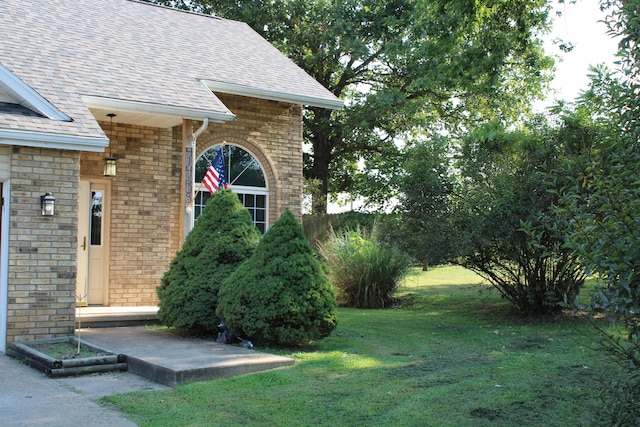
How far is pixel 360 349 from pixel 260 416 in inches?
138

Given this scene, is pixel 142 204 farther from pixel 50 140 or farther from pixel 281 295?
pixel 281 295

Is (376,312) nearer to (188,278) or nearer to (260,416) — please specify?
(188,278)

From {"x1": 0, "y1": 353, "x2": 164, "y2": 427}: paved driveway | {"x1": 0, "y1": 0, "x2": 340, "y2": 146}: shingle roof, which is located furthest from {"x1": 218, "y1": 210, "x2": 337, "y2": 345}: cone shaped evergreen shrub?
{"x1": 0, "y1": 0, "x2": 340, "y2": 146}: shingle roof

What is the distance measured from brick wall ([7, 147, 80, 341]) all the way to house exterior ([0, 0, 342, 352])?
1 centimetres

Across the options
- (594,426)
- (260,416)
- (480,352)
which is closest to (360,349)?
(480,352)

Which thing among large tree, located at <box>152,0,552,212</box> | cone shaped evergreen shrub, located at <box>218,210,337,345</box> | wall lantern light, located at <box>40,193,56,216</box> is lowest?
cone shaped evergreen shrub, located at <box>218,210,337,345</box>

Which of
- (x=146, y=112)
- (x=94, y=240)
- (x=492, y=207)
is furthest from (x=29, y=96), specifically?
(x=492, y=207)

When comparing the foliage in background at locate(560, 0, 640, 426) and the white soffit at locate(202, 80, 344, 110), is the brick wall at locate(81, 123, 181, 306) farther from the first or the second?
the foliage in background at locate(560, 0, 640, 426)

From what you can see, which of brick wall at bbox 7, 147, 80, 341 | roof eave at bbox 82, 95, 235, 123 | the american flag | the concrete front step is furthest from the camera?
the american flag

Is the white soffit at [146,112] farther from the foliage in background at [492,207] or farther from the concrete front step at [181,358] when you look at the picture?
the foliage in background at [492,207]

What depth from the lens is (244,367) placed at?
7473mm

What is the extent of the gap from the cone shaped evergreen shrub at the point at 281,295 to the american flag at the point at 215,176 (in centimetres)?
344

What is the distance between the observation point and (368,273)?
15203mm

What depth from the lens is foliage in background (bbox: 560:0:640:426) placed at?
3.81m
